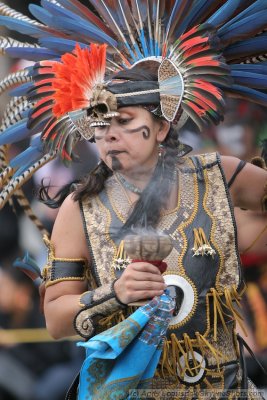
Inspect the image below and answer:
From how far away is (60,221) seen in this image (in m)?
3.30

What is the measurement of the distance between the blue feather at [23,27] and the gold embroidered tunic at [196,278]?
0.76 metres

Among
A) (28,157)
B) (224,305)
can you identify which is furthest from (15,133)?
(224,305)

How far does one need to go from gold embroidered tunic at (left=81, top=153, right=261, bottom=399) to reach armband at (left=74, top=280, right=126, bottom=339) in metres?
0.16

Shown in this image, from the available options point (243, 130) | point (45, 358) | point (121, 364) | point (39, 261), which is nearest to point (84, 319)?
point (121, 364)

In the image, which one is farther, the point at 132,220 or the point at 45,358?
the point at 45,358

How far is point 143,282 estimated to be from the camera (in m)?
2.78

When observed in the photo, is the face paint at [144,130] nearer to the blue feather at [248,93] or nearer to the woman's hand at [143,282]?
the blue feather at [248,93]

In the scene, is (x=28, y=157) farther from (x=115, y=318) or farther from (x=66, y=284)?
(x=115, y=318)

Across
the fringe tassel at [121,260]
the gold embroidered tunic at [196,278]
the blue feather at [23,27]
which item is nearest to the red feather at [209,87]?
the gold embroidered tunic at [196,278]

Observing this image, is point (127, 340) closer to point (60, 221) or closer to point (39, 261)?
point (60, 221)

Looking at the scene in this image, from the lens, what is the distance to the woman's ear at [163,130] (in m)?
3.23

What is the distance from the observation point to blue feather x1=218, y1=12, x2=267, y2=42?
3309 millimetres

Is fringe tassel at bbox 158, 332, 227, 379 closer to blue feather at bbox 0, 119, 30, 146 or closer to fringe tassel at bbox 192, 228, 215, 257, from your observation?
fringe tassel at bbox 192, 228, 215, 257

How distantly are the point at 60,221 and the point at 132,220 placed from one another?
36 cm
